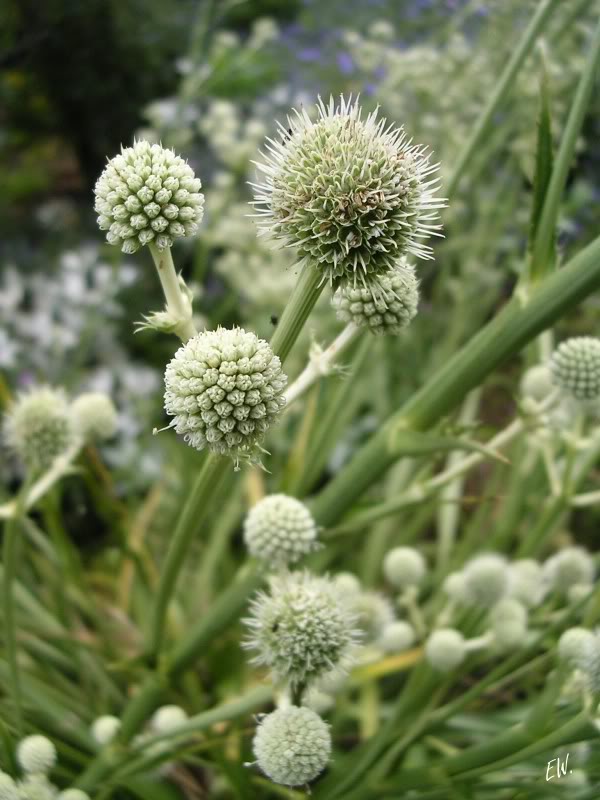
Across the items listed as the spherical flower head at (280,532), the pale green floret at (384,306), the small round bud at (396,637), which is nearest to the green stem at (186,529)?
the spherical flower head at (280,532)

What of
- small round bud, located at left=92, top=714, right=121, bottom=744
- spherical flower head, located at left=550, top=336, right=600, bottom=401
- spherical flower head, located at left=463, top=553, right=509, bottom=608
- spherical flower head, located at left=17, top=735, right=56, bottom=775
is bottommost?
spherical flower head, located at left=17, top=735, right=56, bottom=775

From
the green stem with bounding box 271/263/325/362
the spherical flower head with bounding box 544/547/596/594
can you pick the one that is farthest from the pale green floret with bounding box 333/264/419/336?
the spherical flower head with bounding box 544/547/596/594

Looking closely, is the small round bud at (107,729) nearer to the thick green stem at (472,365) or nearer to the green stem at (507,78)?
the thick green stem at (472,365)

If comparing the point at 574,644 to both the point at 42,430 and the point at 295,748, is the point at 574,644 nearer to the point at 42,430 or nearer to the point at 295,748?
the point at 295,748

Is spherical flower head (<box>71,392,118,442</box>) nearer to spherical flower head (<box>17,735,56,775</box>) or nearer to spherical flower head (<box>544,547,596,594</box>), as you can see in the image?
spherical flower head (<box>17,735,56,775</box>)

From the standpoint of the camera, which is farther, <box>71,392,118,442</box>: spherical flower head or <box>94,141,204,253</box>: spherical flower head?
Result: <box>71,392,118,442</box>: spherical flower head

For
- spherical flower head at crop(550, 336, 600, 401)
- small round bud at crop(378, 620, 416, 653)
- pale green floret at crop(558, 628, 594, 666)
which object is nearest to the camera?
pale green floret at crop(558, 628, 594, 666)

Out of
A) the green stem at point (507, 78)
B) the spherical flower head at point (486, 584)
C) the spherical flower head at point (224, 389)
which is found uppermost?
the green stem at point (507, 78)
